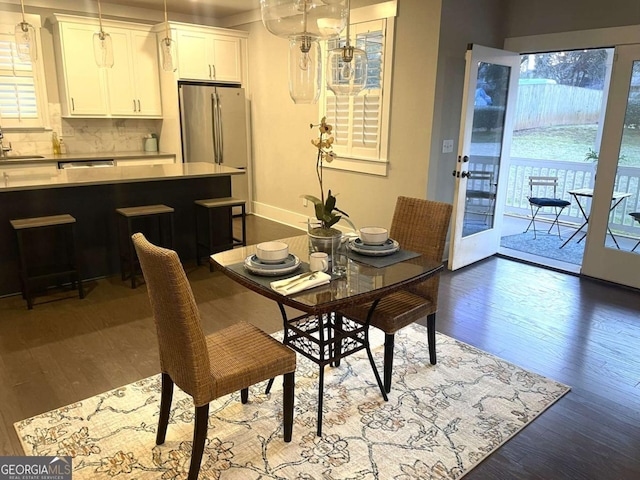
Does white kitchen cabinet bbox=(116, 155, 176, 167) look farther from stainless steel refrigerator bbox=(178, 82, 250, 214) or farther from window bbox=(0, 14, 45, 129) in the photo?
window bbox=(0, 14, 45, 129)

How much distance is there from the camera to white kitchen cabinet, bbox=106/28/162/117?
232 inches

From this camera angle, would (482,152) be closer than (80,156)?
Yes

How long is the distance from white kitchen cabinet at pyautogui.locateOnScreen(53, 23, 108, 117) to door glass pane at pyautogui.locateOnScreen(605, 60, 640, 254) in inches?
226

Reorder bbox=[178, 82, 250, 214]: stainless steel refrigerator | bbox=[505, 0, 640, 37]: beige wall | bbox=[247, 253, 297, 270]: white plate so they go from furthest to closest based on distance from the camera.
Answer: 1. bbox=[178, 82, 250, 214]: stainless steel refrigerator
2. bbox=[505, 0, 640, 37]: beige wall
3. bbox=[247, 253, 297, 270]: white plate

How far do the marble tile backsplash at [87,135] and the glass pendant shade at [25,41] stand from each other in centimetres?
264

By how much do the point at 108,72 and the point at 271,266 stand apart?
4.93 meters

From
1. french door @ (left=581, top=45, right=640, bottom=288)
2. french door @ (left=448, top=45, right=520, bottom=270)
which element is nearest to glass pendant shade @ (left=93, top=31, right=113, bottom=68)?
french door @ (left=448, top=45, right=520, bottom=270)

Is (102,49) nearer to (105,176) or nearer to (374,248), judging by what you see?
(105,176)

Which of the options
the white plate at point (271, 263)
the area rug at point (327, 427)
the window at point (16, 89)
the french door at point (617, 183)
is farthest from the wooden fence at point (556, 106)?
the window at point (16, 89)

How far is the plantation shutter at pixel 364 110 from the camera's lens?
4.69 meters

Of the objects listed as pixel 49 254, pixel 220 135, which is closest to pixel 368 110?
pixel 220 135

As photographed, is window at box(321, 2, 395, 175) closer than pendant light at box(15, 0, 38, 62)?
No

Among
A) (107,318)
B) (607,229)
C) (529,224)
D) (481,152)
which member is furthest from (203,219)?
(529,224)

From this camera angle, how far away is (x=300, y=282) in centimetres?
200
